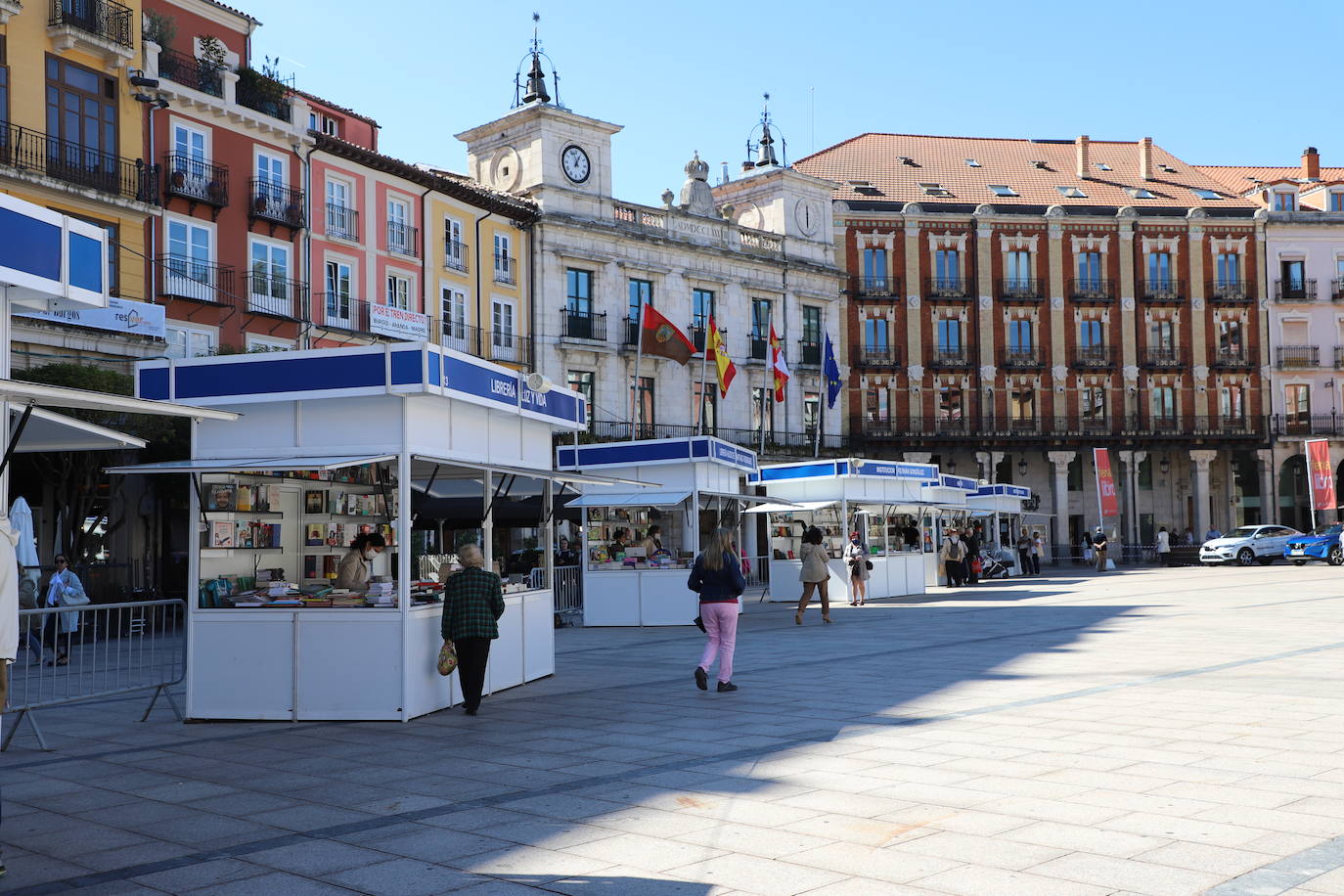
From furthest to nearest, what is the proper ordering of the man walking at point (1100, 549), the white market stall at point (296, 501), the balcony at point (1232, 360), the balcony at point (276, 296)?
the balcony at point (1232, 360), the man walking at point (1100, 549), the balcony at point (276, 296), the white market stall at point (296, 501)

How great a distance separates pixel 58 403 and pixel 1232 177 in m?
71.6

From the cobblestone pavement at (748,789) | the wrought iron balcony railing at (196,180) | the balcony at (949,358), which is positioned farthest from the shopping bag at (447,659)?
the balcony at (949,358)

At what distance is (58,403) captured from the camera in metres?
7.59

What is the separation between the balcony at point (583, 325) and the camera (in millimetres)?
43719

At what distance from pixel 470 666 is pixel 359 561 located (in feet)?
6.14

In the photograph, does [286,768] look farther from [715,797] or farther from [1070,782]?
[1070,782]

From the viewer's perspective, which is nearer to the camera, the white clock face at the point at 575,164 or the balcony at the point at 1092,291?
the white clock face at the point at 575,164

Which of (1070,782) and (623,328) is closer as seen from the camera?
(1070,782)

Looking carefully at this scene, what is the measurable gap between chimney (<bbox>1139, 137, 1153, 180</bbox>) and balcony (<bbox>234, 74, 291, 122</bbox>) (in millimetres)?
47162

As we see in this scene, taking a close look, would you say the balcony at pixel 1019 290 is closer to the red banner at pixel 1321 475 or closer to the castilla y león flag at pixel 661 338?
the red banner at pixel 1321 475

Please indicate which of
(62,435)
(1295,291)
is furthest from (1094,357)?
(62,435)

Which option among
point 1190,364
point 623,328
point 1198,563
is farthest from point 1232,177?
point 623,328

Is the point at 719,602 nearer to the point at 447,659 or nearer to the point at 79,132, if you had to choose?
the point at 447,659

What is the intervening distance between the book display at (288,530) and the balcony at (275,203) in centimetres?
2063
